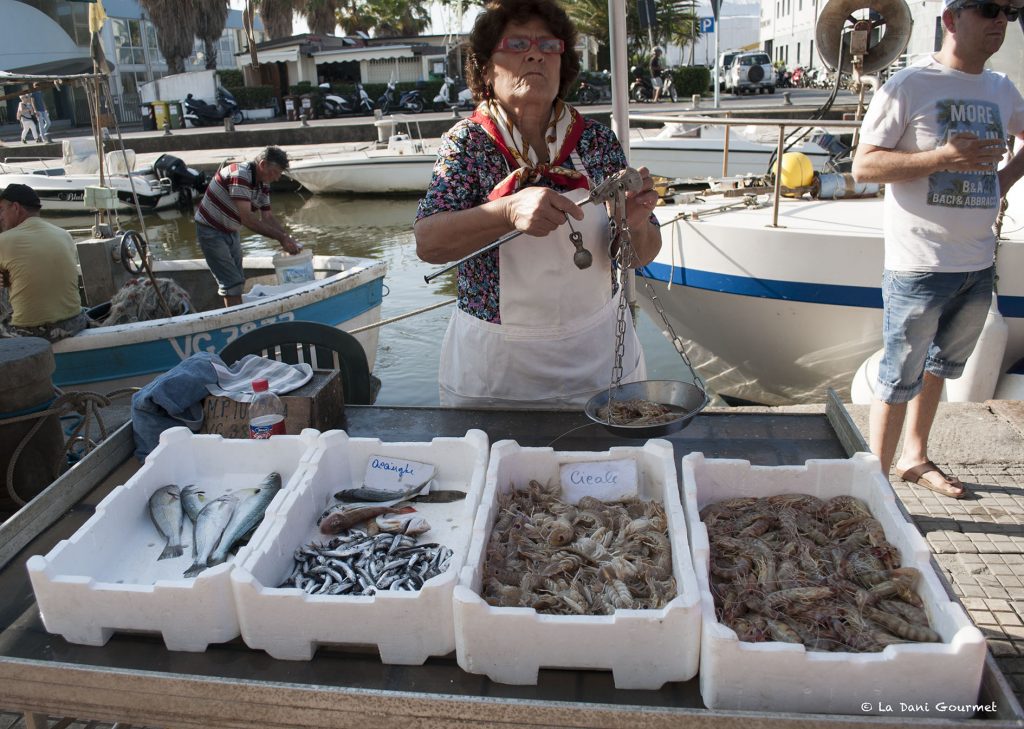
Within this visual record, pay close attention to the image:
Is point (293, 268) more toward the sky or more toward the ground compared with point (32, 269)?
more toward the ground

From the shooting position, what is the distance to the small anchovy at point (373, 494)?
2309 mm

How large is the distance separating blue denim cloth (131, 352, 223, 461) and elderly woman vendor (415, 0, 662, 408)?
0.89m

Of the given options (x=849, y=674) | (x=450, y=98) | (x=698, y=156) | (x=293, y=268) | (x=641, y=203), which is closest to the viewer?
(x=849, y=674)

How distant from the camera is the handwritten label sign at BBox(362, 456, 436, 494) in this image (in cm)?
237

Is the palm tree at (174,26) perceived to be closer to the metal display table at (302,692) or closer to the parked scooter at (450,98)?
the parked scooter at (450,98)

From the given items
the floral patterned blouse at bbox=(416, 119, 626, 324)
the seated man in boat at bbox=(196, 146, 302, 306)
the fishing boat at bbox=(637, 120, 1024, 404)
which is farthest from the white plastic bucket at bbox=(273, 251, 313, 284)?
the floral patterned blouse at bbox=(416, 119, 626, 324)

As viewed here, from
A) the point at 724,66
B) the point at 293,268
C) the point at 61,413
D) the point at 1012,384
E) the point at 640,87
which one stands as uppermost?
the point at 724,66

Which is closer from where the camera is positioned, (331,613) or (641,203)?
(331,613)

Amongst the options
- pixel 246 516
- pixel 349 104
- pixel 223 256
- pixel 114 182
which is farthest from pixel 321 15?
pixel 246 516

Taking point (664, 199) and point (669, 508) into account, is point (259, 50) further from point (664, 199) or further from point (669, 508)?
point (669, 508)

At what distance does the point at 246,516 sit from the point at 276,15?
4999cm

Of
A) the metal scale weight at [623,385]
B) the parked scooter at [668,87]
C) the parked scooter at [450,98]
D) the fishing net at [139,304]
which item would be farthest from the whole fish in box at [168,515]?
the parked scooter at [450,98]

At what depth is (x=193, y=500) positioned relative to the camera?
2309mm

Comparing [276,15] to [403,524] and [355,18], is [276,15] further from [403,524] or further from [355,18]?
[403,524]
